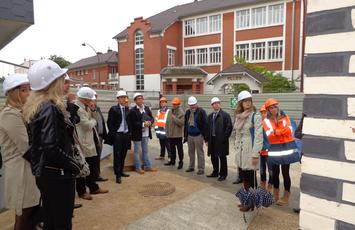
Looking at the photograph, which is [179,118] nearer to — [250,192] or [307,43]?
[250,192]

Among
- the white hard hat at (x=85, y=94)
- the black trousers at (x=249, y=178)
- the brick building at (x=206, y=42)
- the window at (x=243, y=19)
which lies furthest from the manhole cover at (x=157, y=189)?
the window at (x=243, y=19)

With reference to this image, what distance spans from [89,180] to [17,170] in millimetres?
2445

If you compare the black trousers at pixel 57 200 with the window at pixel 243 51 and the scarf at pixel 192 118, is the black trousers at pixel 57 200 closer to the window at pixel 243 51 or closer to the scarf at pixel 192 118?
the scarf at pixel 192 118

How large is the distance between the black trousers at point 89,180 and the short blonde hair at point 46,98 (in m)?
3.06

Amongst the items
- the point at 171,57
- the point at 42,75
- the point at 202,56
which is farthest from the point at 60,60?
the point at 42,75

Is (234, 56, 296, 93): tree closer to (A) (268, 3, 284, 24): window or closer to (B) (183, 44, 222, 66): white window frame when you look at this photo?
(A) (268, 3, 284, 24): window

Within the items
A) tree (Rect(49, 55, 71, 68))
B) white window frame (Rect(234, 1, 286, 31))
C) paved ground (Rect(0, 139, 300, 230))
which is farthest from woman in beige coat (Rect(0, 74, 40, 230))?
tree (Rect(49, 55, 71, 68))

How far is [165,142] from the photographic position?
8750 mm

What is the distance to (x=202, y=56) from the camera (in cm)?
3325

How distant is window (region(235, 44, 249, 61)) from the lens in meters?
30.0

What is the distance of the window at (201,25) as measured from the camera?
32875mm

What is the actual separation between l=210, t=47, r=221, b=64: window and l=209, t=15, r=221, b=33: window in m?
2.04

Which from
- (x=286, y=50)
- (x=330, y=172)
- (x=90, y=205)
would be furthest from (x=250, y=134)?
(x=286, y=50)

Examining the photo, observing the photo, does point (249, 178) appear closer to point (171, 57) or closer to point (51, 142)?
point (51, 142)
